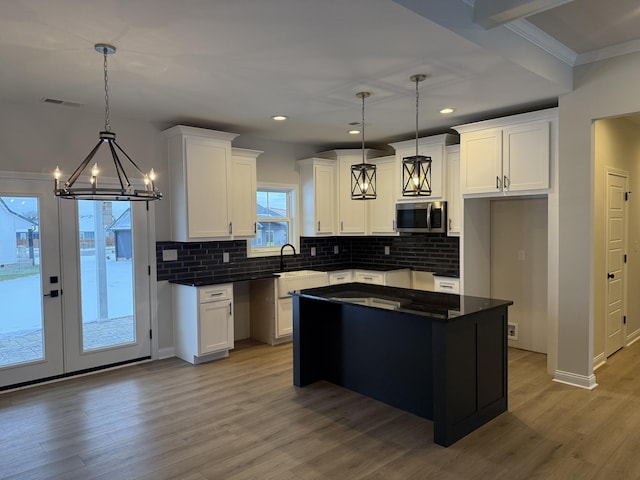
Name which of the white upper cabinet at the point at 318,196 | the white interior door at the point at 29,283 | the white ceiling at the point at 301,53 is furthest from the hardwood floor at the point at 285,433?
the white ceiling at the point at 301,53

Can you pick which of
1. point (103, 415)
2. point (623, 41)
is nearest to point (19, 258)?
point (103, 415)

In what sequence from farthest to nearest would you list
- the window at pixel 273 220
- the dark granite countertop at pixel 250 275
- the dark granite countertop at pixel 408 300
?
1. the window at pixel 273 220
2. the dark granite countertop at pixel 250 275
3. the dark granite countertop at pixel 408 300

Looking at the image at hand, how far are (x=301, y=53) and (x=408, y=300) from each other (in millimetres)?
2000

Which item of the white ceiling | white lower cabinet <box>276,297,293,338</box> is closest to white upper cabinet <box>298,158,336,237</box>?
white lower cabinet <box>276,297,293,338</box>

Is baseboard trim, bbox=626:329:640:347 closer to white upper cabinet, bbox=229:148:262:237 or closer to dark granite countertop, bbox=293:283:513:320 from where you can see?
dark granite countertop, bbox=293:283:513:320

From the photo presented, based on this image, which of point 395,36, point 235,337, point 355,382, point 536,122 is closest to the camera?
point 395,36

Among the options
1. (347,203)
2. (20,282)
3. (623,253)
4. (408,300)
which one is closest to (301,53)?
(408,300)

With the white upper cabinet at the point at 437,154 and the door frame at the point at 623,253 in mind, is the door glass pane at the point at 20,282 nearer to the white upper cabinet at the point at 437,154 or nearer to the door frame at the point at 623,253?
the white upper cabinet at the point at 437,154

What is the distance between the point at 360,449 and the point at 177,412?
1.56 meters

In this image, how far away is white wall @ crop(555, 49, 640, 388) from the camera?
12.9 feet

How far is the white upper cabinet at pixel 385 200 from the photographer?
6062mm

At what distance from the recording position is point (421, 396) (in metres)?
3.48

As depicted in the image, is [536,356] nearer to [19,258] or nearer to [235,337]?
[235,337]

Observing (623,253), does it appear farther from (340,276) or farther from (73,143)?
(73,143)
